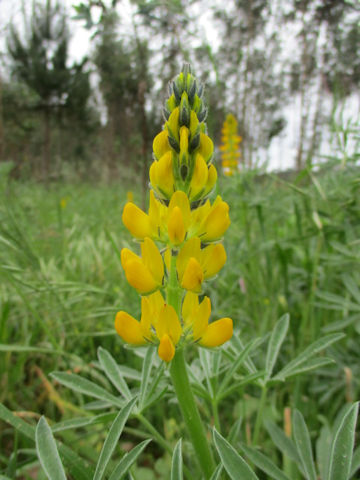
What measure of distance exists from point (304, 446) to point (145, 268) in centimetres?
45

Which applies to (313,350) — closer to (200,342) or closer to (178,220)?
(200,342)

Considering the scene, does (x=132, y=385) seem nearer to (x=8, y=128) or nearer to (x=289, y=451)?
(x=289, y=451)

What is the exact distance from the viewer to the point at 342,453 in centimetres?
53

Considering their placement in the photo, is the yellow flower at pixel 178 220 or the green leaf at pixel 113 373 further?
the green leaf at pixel 113 373

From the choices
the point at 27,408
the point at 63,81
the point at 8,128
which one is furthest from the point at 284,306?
the point at 8,128

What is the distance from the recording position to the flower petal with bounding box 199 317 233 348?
62 centimetres

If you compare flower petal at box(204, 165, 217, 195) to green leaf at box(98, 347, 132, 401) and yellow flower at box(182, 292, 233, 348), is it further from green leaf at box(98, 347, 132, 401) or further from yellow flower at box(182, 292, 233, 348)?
green leaf at box(98, 347, 132, 401)

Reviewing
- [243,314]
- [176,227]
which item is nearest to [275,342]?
[176,227]

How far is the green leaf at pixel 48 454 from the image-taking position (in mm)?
529

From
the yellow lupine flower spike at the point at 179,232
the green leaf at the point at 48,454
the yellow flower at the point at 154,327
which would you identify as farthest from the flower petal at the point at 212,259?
the green leaf at the point at 48,454

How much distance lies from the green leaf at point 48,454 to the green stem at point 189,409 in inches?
8.5

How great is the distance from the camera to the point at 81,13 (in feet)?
6.63

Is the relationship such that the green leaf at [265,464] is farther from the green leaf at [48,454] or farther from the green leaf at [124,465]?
the green leaf at [48,454]

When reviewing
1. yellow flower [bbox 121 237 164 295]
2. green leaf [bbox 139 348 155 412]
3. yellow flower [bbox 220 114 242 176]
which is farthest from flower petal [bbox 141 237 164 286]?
yellow flower [bbox 220 114 242 176]
